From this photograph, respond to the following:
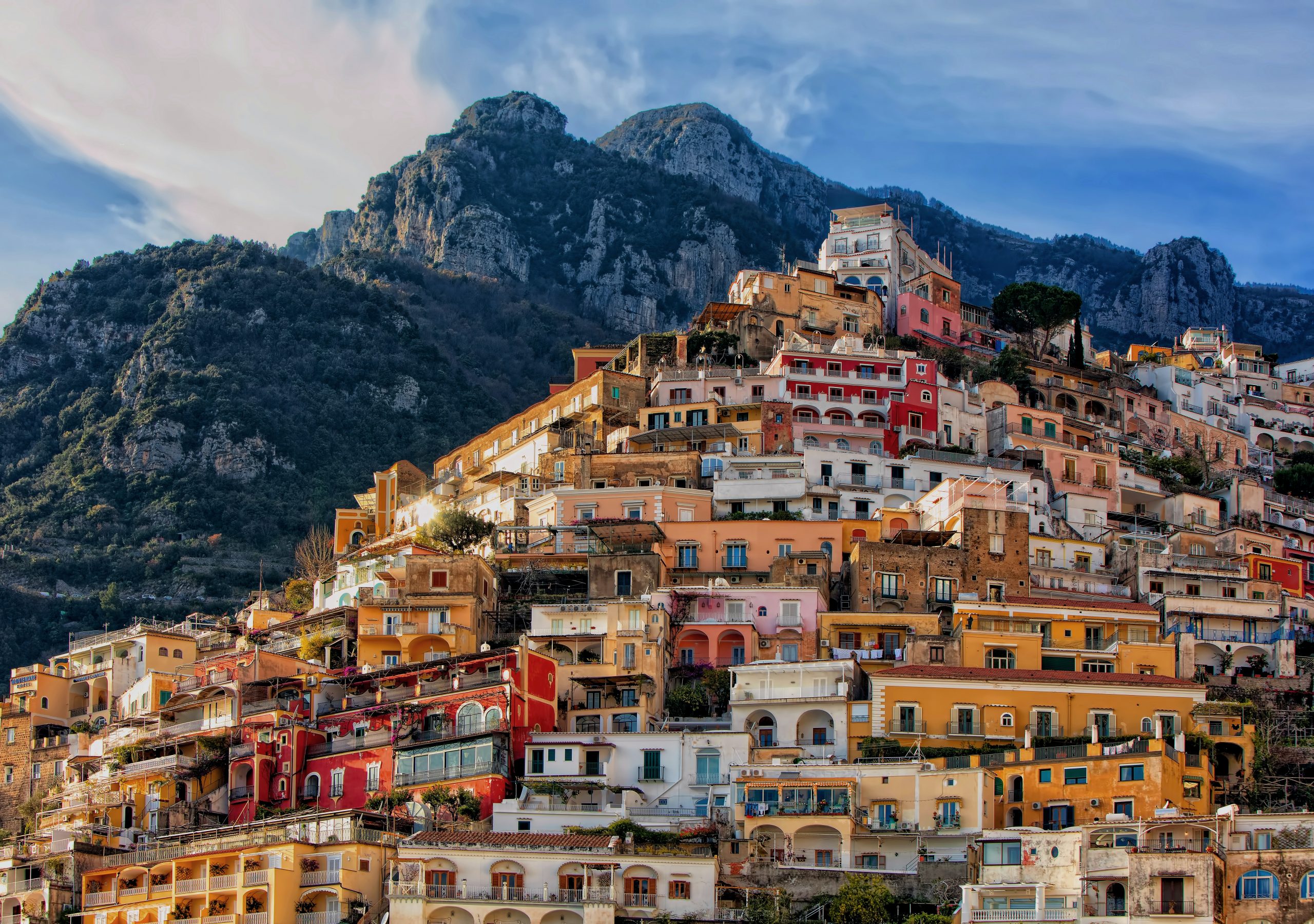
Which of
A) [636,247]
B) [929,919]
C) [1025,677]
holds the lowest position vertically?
[929,919]

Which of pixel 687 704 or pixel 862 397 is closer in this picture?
pixel 687 704

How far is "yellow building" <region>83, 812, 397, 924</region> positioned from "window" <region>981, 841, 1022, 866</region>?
17148 millimetres

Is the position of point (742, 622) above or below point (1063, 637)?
above

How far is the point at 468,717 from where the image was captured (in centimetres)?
5606

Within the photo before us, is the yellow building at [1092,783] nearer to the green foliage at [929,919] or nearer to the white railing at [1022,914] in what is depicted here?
the white railing at [1022,914]

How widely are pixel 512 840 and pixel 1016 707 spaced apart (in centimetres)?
1778

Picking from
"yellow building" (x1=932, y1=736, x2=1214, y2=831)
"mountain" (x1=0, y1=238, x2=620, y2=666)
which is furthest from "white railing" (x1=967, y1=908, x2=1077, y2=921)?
"mountain" (x1=0, y1=238, x2=620, y2=666)

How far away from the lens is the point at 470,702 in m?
56.3

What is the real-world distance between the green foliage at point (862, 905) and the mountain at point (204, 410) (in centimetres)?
6043

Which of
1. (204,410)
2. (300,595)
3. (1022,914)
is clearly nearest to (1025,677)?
(1022,914)

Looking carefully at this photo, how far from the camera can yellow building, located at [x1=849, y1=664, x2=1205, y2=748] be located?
5688 centimetres

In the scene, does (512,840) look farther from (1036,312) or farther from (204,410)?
(204,410)

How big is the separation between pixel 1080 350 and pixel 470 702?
197ft

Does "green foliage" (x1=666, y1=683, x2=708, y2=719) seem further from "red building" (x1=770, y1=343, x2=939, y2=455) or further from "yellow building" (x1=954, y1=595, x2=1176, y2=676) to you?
"red building" (x1=770, y1=343, x2=939, y2=455)
